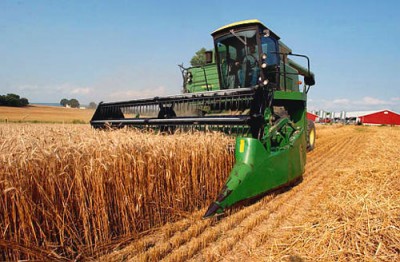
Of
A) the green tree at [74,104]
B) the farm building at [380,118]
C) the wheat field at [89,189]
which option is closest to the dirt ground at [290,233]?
the wheat field at [89,189]

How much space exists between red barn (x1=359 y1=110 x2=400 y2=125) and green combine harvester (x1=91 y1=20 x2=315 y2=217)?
50.5m

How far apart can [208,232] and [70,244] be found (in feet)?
4.01

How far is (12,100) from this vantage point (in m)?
35.6

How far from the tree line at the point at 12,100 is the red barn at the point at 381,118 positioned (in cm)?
5556

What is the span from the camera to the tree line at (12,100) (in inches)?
1353

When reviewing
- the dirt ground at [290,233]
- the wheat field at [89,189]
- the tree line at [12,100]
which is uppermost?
the tree line at [12,100]

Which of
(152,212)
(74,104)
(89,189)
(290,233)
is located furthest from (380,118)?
(74,104)

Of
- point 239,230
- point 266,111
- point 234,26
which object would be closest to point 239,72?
point 234,26

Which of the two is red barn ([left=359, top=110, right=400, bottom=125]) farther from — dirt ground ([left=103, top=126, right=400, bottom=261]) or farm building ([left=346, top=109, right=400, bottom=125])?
dirt ground ([left=103, top=126, right=400, bottom=261])

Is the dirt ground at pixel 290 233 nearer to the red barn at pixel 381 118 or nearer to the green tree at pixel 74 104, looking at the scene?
the red barn at pixel 381 118

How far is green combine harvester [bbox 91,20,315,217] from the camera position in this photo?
3252 mm

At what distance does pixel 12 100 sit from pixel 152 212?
41.3 m

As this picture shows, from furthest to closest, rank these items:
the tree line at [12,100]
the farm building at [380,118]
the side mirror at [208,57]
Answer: the farm building at [380,118] < the tree line at [12,100] < the side mirror at [208,57]

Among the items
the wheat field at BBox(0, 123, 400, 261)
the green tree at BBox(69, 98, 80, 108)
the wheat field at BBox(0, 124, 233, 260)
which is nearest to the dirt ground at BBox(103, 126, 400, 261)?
the wheat field at BBox(0, 123, 400, 261)
